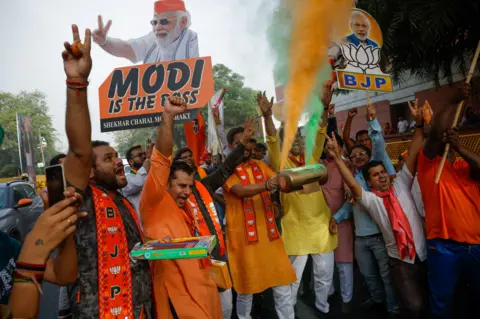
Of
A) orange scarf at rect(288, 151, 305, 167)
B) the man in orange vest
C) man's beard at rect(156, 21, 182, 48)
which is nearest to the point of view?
the man in orange vest

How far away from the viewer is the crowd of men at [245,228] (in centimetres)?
163

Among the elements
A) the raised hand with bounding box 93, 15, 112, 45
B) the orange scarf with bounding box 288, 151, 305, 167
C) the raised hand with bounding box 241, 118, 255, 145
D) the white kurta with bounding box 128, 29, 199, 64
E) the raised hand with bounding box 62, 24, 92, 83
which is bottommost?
the orange scarf with bounding box 288, 151, 305, 167

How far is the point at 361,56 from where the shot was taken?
4465mm

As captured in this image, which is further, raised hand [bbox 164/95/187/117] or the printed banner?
the printed banner

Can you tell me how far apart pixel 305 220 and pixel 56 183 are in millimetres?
3124

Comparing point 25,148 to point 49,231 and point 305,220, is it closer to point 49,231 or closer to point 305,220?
point 305,220

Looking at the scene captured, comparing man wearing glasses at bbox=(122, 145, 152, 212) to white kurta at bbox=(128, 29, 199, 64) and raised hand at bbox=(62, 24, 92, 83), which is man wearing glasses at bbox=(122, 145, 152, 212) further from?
white kurta at bbox=(128, 29, 199, 64)

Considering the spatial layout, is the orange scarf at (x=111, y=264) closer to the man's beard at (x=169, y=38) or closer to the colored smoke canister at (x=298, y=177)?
the colored smoke canister at (x=298, y=177)

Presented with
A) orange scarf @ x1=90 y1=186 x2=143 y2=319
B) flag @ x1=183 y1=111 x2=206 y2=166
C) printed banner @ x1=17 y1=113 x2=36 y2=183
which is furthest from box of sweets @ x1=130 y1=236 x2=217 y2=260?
printed banner @ x1=17 y1=113 x2=36 y2=183

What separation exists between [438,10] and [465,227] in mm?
5109

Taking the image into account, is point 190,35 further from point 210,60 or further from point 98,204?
point 98,204

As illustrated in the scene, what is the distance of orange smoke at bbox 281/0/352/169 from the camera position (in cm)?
353

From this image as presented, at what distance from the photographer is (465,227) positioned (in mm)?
2879

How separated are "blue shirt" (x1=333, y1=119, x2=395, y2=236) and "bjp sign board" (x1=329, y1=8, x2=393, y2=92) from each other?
22.9 inches
